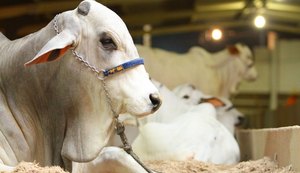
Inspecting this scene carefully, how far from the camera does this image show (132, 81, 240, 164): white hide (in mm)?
3152

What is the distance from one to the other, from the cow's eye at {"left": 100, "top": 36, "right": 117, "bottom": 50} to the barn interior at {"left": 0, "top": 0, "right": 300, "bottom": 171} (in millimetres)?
3405

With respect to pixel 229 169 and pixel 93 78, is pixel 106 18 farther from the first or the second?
pixel 229 169

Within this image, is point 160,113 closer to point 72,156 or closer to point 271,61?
point 72,156

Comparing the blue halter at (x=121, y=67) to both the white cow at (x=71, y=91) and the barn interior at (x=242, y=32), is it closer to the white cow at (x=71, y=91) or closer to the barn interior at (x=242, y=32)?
the white cow at (x=71, y=91)

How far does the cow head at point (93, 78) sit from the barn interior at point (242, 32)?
337 cm

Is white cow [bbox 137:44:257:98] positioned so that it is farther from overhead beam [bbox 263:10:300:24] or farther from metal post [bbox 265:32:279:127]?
metal post [bbox 265:32:279:127]

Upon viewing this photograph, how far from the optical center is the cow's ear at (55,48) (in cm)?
187

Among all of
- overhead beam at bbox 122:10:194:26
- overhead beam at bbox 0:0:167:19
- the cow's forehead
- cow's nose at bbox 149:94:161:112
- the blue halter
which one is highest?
overhead beam at bbox 122:10:194:26

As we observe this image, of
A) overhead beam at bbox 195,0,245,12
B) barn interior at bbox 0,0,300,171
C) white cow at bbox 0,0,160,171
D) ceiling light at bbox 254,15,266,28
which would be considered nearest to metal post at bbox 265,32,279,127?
barn interior at bbox 0,0,300,171

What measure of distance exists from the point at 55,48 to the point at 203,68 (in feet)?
14.3

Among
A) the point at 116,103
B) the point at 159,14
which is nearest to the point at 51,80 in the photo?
the point at 116,103

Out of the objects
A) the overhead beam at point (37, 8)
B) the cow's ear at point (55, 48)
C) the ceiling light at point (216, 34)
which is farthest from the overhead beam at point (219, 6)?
the cow's ear at point (55, 48)

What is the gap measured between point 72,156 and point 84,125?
0.10 metres

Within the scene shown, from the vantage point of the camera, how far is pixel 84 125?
2.02 metres
